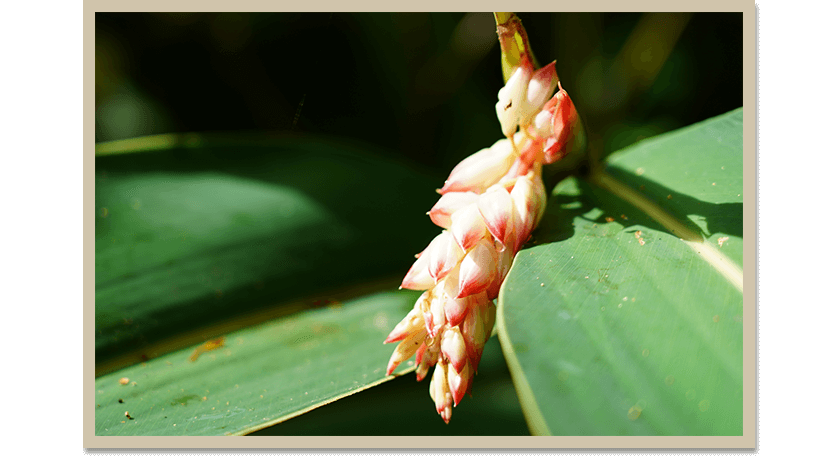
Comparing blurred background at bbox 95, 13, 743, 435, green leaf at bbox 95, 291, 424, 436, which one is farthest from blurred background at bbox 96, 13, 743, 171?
green leaf at bbox 95, 291, 424, 436

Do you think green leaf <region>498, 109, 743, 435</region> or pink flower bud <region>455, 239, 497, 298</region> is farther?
pink flower bud <region>455, 239, 497, 298</region>

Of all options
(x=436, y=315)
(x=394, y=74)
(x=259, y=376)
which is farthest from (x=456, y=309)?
(x=394, y=74)

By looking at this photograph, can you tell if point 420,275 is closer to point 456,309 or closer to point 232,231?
point 456,309

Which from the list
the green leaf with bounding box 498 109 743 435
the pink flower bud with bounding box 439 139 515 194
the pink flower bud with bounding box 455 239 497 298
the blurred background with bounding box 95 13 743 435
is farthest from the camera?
the blurred background with bounding box 95 13 743 435

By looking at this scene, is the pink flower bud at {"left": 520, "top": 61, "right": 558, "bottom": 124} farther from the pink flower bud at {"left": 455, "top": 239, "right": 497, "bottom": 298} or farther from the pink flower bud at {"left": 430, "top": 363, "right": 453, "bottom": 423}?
the pink flower bud at {"left": 430, "top": 363, "right": 453, "bottom": 423}

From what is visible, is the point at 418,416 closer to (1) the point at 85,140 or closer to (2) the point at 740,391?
(2) the point at 740,391

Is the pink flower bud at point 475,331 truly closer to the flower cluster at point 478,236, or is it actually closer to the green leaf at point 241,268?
the flower cluster at point 478,236

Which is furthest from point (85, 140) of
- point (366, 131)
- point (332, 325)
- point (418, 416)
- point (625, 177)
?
point (625, 177)
